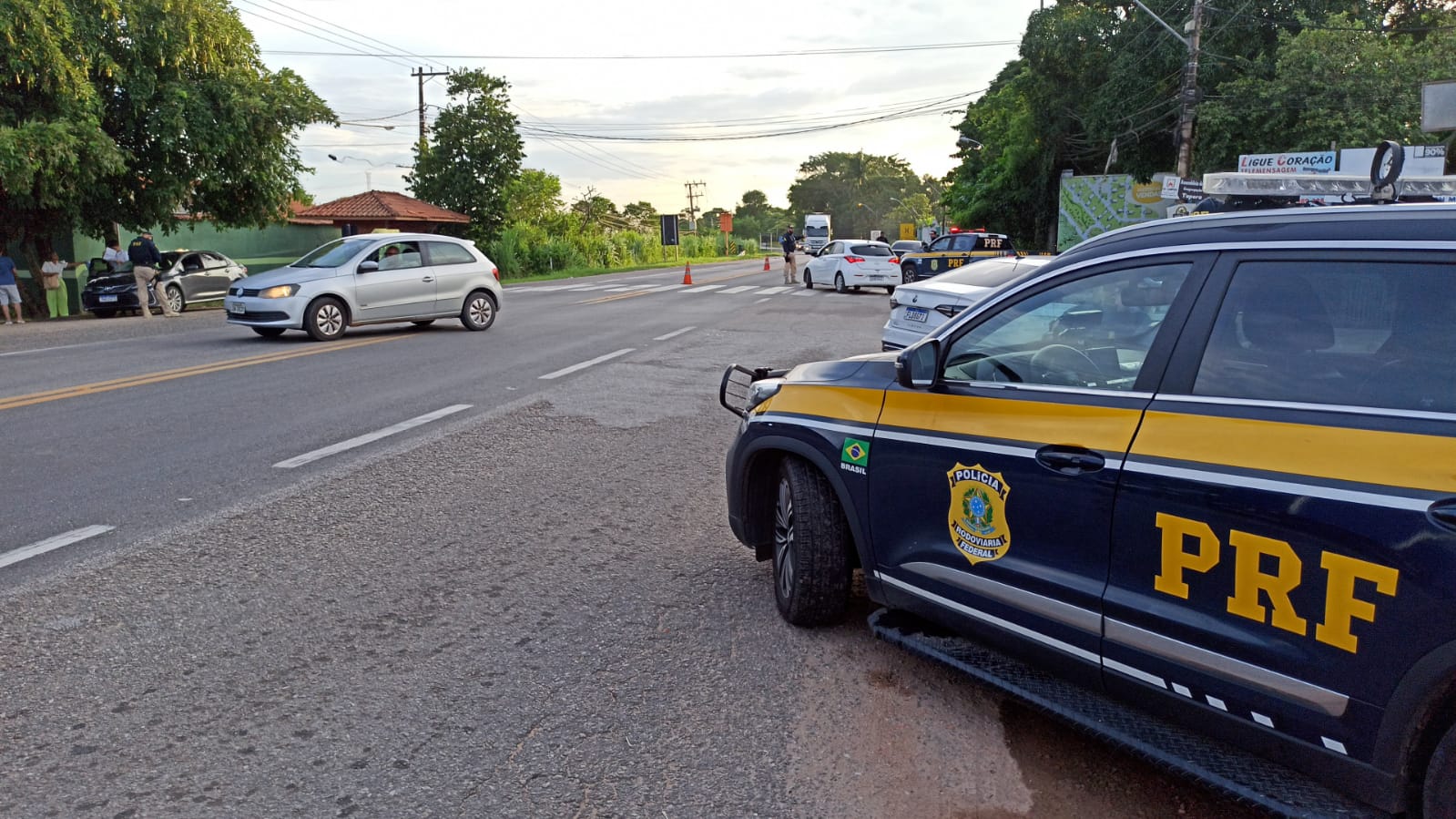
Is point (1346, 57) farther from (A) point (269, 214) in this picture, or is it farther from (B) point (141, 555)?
(B) point (141, 555)

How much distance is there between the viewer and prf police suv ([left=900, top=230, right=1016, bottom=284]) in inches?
1001

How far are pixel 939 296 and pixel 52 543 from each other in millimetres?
8568

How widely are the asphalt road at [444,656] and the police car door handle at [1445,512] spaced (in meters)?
1.29

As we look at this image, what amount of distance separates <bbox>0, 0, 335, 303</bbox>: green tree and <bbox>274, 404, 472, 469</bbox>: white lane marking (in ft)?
48.7

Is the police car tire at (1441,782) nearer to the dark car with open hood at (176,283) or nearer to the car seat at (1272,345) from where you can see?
the car seat at (1272,345)

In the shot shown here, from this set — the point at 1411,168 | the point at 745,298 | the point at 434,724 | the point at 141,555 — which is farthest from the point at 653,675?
the point at 1411,168

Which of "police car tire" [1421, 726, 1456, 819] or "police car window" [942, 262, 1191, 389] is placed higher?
"police car window" [942, 262, 1191, 389]

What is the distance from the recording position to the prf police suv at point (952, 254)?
83.4ft

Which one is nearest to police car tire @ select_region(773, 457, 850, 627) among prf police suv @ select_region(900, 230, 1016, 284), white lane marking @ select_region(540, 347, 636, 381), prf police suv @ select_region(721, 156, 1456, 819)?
prf police suv @ select_region(721, 156, 1456, 819)

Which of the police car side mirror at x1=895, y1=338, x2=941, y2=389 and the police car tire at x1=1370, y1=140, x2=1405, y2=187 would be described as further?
the police car side mirror at x1=895, y1=338, x2=941, y2=389

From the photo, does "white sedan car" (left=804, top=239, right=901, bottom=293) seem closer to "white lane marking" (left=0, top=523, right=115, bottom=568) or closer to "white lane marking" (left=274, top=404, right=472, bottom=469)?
"white lane marking" (left=274, top=404, right=472, bottom=469)

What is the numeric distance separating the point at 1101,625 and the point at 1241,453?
644mm

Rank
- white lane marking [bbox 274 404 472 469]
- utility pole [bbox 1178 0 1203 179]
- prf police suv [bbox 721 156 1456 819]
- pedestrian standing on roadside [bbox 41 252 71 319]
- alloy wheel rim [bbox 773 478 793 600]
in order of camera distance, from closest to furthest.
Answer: prf police suv [bbox 721 156 1456 819] < alloy wheel rim [bbox 773 478 793 600] < white lane marking [bbox 274 404 472 469] < pedestrian standing on roadside [bbox 41 252 71 319] < utility pole [bbox 1178 0 1203 179]

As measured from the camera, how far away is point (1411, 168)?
26922 mm
